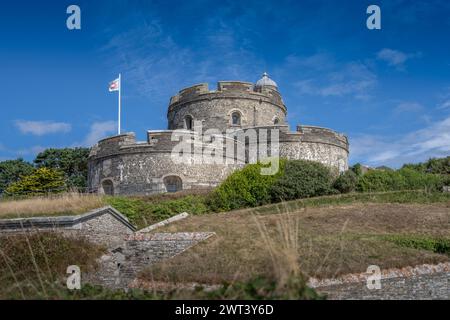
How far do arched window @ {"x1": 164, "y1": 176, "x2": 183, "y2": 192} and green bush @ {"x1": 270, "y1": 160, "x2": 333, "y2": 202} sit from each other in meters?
5.51

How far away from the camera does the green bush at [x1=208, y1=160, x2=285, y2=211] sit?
2505 centimetres

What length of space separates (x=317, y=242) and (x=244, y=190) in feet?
36.4

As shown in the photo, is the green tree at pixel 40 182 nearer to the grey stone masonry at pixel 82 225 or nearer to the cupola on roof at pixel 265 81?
the grey stone masonry at pixel 82 225

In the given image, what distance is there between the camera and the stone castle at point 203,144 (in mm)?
27203

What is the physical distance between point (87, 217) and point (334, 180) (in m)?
16.6

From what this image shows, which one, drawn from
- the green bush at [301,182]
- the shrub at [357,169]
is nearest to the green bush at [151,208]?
the green bush at [301,182]

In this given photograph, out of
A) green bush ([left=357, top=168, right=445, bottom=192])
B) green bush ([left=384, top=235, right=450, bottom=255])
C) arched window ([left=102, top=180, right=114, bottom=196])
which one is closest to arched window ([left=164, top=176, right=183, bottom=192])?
arched window ([left=102, top=180, right=114, bottom=196])

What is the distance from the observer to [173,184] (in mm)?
27688

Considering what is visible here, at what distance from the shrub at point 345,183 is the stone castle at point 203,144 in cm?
416

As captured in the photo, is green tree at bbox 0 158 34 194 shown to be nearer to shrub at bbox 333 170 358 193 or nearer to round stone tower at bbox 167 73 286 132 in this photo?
round stone tower at bbox 167 73 286 132

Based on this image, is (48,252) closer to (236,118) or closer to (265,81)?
(236,118)

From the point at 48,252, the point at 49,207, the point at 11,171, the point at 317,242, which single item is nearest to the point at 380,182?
the point at 317,242
